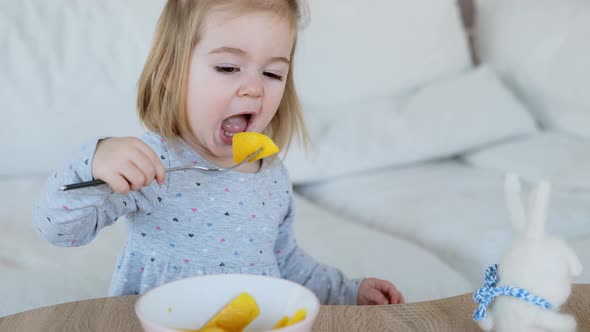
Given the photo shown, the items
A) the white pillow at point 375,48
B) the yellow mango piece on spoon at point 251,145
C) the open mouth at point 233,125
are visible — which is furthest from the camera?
the white pillow at point 375,48

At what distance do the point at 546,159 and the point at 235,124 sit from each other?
105 centimetres

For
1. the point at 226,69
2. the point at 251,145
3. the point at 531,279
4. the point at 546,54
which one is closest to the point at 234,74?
the point at 226,69

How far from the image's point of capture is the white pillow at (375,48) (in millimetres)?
1934

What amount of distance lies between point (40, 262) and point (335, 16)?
3.52ft

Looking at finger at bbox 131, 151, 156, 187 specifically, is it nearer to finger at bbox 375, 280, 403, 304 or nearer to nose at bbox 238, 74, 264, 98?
nose at bbox 238, 74, 264, 98

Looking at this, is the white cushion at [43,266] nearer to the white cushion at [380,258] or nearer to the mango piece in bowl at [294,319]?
the white cushion at [380,258]

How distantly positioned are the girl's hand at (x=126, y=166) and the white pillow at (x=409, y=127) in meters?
1.05

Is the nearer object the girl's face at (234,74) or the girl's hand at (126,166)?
the girl's hand at (126,166)

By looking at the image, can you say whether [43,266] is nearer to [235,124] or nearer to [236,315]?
[235,124]

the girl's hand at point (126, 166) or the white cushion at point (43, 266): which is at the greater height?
the girl's hand at point (126, 166)

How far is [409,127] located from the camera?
6.11ft

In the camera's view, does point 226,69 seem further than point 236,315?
Yes

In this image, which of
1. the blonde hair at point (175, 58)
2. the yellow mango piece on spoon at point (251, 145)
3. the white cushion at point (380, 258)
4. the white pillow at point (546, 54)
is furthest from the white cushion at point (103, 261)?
the white pillow at point (546, 54)

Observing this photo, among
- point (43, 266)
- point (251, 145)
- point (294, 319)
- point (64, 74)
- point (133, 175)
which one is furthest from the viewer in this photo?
point (64, 74)
